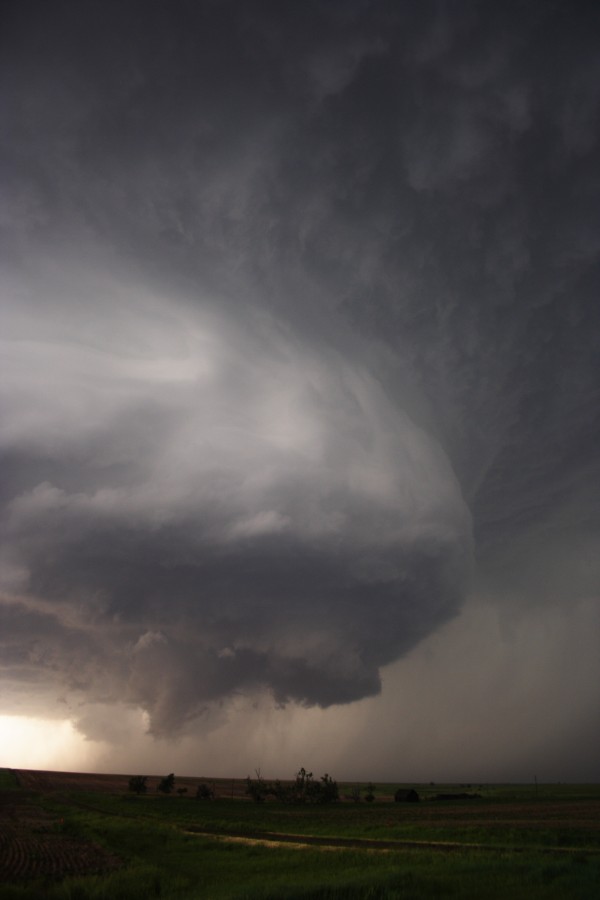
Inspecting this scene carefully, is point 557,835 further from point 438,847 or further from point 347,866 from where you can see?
point 347,866

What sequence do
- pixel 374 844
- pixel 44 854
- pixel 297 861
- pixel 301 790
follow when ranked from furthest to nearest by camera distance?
pixel 301 790
pixel 374 844
pixel 44 854
pixel 297 861

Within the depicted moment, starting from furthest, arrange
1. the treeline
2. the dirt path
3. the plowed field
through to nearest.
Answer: the treeline, the dirt path, the plowed field

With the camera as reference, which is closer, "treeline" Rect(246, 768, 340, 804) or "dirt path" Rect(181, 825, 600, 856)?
"dirt path" Rect(181, 825, 600, 856)

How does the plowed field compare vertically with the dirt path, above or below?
below

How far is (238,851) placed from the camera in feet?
155

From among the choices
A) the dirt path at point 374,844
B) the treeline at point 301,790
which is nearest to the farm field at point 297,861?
the dirt path at point 374,844

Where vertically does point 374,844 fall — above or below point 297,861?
below

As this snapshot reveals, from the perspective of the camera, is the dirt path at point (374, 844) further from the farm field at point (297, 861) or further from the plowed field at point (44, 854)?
the plowed field at point (44, 854)

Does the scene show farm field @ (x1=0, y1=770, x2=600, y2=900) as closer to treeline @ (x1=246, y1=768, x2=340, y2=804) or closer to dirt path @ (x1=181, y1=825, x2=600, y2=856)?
dirt path @ (x1=181, y1=825, x2=600, y2=856)

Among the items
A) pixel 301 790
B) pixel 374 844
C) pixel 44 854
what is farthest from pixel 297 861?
pixel 301 790

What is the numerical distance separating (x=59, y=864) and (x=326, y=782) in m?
110

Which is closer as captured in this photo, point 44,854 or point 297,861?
point 297,861

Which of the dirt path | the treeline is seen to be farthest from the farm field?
the treeline

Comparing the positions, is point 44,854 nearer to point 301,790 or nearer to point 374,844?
point 374,844
